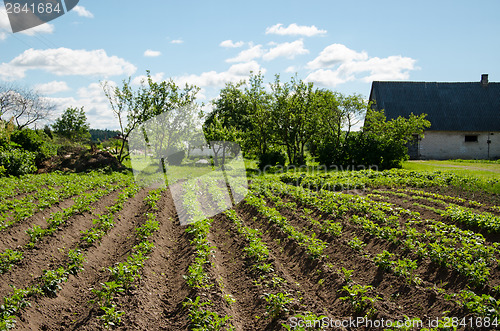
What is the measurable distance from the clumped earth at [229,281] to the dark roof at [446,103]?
23.4m

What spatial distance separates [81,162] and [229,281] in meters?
18.6

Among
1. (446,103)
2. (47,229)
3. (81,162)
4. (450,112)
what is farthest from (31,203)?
(446,103)

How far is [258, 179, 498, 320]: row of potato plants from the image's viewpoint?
599cm

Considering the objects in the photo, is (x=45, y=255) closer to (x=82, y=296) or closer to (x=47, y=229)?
(x=47, y=229)

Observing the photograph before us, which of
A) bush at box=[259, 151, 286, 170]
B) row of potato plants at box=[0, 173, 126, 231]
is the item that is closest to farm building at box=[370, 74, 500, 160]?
bush at box=[259, 151, 286, 170]

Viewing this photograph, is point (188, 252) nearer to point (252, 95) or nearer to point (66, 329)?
point (66, 329)

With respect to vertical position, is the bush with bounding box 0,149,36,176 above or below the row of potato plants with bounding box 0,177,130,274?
above

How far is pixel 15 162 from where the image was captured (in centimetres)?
1822

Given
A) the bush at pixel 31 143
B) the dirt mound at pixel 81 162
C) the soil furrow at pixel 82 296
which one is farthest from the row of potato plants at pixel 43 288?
the bush at pixel 31 143

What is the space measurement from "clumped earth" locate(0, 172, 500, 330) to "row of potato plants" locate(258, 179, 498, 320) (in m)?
0.17

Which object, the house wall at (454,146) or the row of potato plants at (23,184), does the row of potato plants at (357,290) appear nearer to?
the row of potato plants at (23,184)

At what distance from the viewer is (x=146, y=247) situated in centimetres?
738

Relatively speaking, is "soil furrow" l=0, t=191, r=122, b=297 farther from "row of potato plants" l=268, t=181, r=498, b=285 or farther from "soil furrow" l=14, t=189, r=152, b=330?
"row of potato plants" l=268, t=181, r=498, b=285

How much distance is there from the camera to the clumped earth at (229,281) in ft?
17.4
